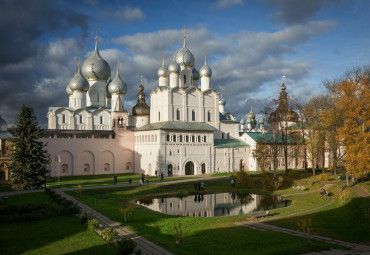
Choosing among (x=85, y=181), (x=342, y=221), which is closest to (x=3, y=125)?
(x=85, y=181)

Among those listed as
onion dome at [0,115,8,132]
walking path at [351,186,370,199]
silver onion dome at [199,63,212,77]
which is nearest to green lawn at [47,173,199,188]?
onion dome at [0,115,8,132]

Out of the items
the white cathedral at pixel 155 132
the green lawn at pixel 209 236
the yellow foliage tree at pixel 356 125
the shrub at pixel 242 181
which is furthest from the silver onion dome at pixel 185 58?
the green lawn at pixel 209 236

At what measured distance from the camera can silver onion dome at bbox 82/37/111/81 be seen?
166 feet

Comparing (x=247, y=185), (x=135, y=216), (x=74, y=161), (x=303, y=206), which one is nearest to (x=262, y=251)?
(x=135, y=216)

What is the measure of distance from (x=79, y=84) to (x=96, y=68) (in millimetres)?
4297

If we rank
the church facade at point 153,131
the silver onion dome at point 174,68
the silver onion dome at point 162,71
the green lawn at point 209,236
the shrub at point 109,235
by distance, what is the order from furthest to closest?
the silver onion dome at point 162,71 → the silver onion dome at point 174,68 → the church facade at point 153,131 → the green lawn at point 209,236 → the shrub at point 109,235

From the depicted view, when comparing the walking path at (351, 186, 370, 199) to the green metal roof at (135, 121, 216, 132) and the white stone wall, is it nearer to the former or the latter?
the green metal roof at (135, 121, 216, 132)

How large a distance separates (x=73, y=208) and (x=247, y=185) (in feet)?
58.6

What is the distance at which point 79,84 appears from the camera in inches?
1885

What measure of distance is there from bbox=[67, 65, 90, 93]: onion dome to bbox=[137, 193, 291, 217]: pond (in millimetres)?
28304

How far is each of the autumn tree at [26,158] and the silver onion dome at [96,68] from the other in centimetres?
2212

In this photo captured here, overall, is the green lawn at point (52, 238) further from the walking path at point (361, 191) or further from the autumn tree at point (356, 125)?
the autumn tree at point (356, 125)

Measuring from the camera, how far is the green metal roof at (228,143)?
1699 inches

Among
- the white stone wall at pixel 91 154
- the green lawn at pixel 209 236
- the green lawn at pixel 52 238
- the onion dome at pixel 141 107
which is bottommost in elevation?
the green lawn at pixel 209 236
